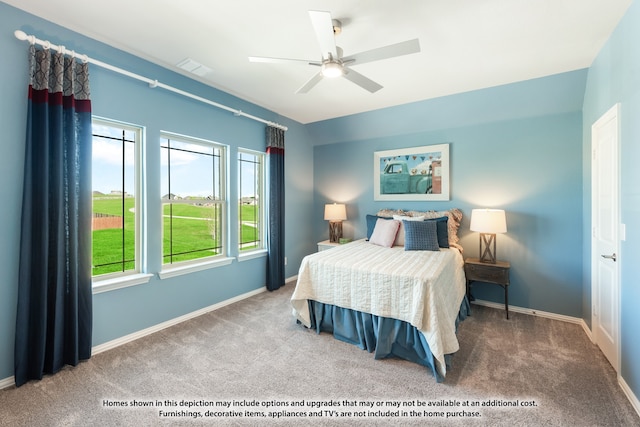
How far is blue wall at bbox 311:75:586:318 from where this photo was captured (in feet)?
9.96

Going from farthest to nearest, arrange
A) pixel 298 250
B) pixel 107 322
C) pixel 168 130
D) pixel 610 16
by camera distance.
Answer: pixel 298 250, pixel 168 130, pixel 107 322, pixel 610 16

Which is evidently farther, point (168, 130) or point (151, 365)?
point (168, 130)

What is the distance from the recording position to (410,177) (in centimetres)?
404

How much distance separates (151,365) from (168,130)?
2194 mm

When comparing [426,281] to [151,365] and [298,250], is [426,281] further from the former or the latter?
[298,250]

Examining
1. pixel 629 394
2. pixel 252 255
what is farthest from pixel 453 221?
pixel 252 255

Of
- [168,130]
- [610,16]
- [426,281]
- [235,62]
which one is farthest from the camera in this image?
[168,130]

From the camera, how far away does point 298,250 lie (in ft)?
15.5

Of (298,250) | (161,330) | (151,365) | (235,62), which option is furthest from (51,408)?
(298,250)

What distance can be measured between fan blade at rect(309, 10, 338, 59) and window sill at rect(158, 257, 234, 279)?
255cm

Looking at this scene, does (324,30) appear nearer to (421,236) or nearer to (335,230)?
(421,236)

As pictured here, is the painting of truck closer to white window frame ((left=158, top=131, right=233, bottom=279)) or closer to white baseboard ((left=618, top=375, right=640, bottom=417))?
white window frame ((left=158, top=131, right=233, bottom=279))

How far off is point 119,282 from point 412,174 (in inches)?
147

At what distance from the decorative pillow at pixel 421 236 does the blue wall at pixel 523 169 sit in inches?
26.5
